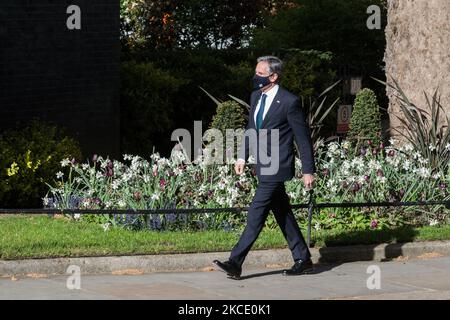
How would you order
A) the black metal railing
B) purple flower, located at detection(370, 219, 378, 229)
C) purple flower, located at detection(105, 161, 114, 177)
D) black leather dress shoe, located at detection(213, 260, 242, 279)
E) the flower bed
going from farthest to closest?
purple flower, located at detection(105, 161, 114, 177) → purple flower, located at detection(370, 219, 378, 229) → the flower bed → the black metal railing → black leather dress shoe, located at detection(213, 260, 242, 279)

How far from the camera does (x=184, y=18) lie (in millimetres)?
28469

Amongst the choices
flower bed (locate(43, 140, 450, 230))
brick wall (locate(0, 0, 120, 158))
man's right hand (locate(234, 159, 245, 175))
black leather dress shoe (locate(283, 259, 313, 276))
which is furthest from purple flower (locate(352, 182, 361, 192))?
brick wall (locate(0, 0, 120, 158))

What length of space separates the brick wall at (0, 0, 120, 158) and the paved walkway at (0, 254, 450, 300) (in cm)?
510

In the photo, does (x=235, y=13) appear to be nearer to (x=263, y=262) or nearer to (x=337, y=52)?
(x=337, y=52)

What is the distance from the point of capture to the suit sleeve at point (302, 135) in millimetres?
11156

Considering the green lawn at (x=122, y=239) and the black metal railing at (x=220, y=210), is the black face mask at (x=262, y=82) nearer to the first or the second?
the black metal railing at (x=220, y=210)

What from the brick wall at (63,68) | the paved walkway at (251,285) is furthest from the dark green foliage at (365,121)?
the paved walkway at (251,285)

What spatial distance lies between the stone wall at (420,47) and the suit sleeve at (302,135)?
17.0 ft

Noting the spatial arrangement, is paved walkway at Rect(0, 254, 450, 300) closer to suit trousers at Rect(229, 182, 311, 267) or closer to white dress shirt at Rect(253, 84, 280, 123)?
suit trousers at Rect(229, 182, 311, 267)

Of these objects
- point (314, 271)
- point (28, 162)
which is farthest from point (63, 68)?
point (314, 271)

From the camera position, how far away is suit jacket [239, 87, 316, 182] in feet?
36.6

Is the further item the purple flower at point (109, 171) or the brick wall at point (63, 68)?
the brick wall at point (63, 68)

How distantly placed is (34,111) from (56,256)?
16.4 ft

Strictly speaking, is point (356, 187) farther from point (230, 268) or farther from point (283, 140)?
point (230, 268)
